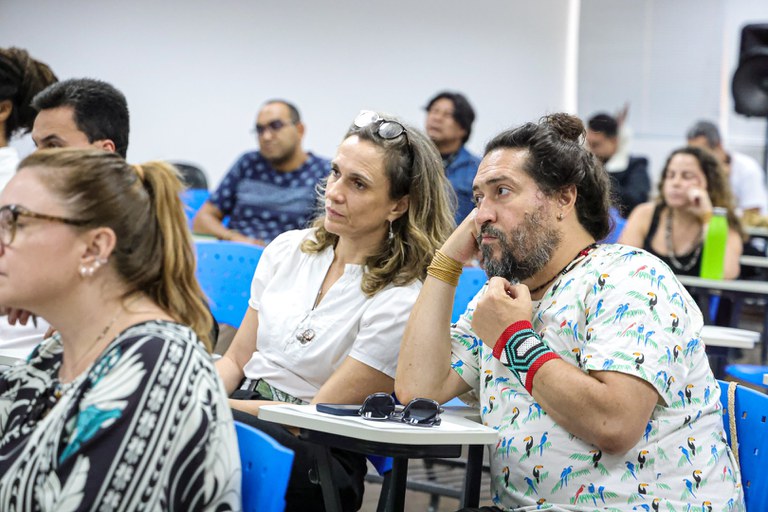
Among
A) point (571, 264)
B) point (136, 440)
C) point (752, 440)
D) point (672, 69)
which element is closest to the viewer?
point (136, 440)

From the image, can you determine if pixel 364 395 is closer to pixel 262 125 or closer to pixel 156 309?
pixel 156 309

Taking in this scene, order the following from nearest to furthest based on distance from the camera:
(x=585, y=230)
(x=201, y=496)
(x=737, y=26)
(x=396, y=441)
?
(x=201, y=496)
(x=396, y=441)
(x=585, y=230)
(x=737, y=26)

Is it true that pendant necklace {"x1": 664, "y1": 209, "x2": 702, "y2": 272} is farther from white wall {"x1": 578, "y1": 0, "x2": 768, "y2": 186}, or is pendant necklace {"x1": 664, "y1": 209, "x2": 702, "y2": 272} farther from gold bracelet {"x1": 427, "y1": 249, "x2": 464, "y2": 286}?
white wall {"x1": 578, "y1": 0, "x2": 768, "y2": 186}

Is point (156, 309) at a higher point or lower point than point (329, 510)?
higher

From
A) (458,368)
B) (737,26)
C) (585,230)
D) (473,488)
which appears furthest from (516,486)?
(737,26)

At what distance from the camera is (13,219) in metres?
1.39

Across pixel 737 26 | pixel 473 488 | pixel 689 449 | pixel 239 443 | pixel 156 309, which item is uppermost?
pixel 737 26

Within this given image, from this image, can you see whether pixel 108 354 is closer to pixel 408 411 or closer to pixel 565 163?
pixel 408 411

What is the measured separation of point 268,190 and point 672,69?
5.86m

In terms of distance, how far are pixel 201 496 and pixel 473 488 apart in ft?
2.42

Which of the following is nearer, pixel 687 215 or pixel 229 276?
pixel 229 276

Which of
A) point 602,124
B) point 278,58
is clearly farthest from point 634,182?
point 602,124

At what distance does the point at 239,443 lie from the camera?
4.71 ft

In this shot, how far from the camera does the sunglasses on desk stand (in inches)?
66.6
